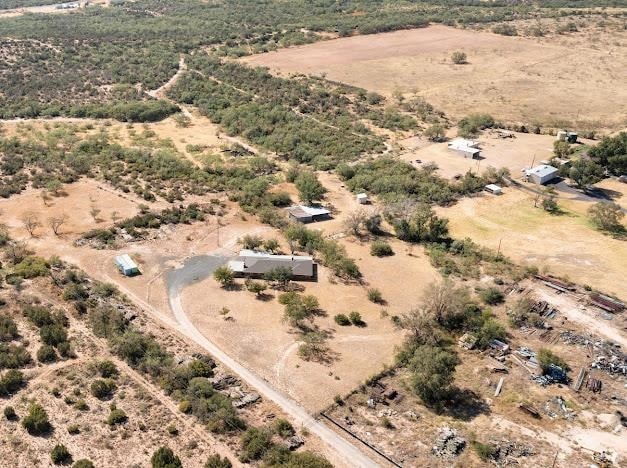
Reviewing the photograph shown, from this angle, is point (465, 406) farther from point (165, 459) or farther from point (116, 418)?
point (116, 418)

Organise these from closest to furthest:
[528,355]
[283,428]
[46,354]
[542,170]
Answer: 1. [283,428]
2. [46,354]
3. [528,355]
4. [542,170]

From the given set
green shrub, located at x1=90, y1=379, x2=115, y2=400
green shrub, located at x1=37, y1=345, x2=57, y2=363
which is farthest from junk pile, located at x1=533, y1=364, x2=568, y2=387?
green shrub, located at x1=37, y1=345, x2=57, y2=363

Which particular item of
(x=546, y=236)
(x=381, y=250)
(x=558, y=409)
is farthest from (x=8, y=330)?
(x=546, y=236)

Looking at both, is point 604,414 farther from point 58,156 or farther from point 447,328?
point 58,156

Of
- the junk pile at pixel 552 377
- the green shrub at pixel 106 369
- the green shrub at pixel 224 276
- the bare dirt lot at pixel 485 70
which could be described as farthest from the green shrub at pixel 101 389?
the bare dirt lot at pixel 485 70

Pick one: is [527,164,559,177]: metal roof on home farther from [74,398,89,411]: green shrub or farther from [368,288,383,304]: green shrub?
[74,398,89,411]: green shrub

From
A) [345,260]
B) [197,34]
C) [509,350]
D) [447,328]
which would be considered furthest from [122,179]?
[197,34]
